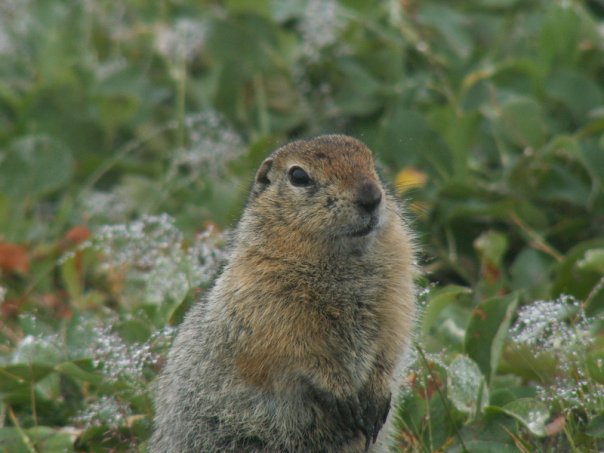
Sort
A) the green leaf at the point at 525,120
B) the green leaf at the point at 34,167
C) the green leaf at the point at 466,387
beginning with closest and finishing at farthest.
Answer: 1. the green leaf at the point at 466,387
2. the green leaf at the point at 525,120
3. the green leaf at the point at 34,167

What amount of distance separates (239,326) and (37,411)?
1.42 metres

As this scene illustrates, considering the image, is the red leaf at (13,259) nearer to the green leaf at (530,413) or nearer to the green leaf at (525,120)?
the green leaf at (525,120)

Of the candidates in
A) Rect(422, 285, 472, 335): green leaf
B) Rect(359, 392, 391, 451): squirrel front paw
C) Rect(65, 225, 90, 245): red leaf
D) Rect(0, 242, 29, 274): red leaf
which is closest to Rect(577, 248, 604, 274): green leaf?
Rect(422, 285, 472, 335): green leaf

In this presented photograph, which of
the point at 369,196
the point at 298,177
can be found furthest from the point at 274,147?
the point at 369,196

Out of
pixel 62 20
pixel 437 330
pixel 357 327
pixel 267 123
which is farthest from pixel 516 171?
pixel 62 20

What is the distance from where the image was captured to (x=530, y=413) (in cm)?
389

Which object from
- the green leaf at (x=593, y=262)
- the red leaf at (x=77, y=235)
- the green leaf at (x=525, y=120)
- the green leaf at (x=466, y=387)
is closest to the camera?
the green leaf at (x=466, y=387)

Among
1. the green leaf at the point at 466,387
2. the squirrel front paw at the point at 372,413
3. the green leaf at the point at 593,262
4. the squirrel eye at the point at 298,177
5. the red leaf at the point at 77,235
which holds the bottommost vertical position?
the squirrel front paw at the point at 372,413

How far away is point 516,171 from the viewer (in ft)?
19.1

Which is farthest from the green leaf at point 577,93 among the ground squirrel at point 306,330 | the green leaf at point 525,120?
the ground squirrel at point 306,330

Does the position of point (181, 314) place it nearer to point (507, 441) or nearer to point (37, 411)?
point (37, 411)

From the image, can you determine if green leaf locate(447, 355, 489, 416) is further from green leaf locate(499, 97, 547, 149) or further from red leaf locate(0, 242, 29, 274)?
red leaf locate(0, 242, 29, 274)

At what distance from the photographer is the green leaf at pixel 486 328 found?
14.4ft

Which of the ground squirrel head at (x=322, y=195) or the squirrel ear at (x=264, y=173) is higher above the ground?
the squirrel ear at (x=264, y=173)
